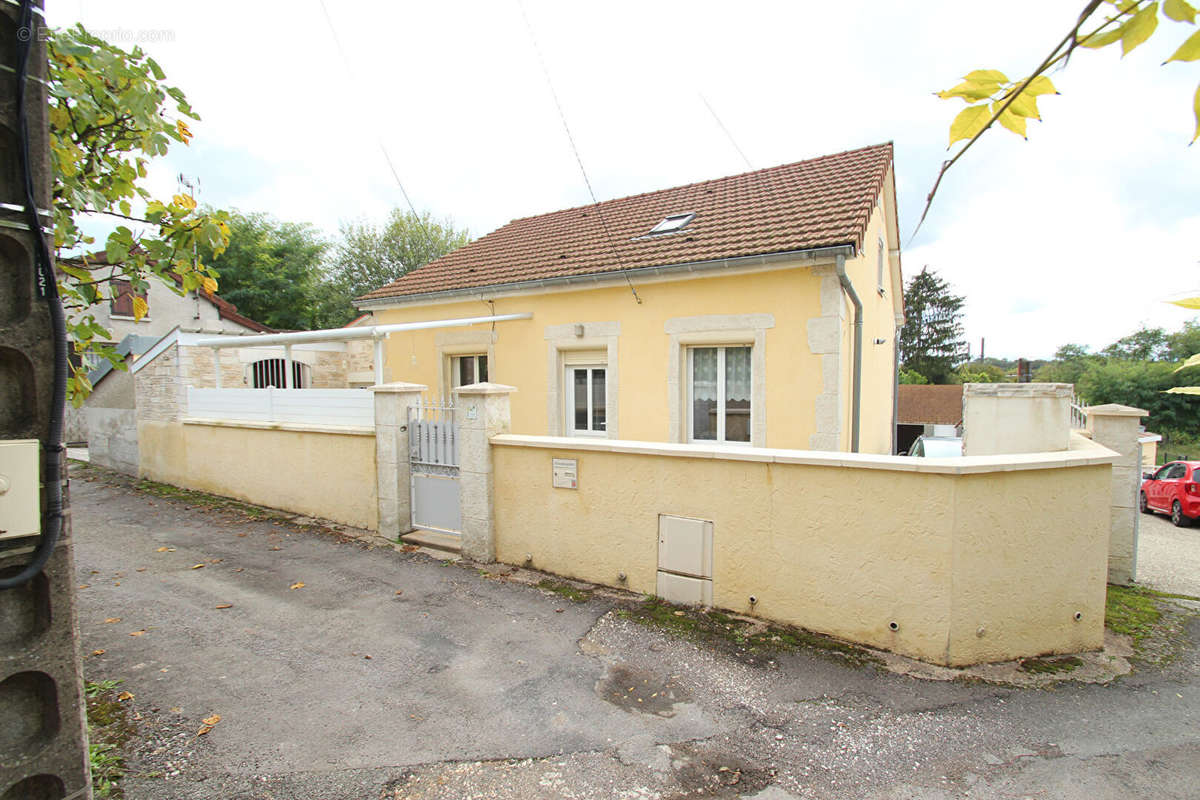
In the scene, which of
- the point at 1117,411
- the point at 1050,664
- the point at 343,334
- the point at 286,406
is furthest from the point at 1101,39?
the point at 286,406

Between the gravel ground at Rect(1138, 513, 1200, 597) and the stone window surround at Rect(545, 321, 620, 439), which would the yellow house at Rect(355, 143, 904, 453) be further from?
the gravel ground at Rect(1138, 513, 1200, 597)

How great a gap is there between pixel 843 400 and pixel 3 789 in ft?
25.2

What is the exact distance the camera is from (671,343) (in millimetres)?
8352

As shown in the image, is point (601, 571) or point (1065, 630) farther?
point (601, 571)

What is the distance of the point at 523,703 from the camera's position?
3695 millimetres

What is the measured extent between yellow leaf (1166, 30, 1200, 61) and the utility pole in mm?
2564

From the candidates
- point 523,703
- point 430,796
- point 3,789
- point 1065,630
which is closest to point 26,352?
point 3,789

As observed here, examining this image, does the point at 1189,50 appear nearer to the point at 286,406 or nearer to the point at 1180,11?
the point at 1180,11

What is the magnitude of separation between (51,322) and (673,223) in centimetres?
923

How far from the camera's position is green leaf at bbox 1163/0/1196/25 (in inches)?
31.3

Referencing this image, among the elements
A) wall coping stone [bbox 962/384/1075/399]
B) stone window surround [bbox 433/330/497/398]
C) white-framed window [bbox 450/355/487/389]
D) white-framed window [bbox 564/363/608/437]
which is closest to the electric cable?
wall coping stone [bbox 962/384/1075/399]

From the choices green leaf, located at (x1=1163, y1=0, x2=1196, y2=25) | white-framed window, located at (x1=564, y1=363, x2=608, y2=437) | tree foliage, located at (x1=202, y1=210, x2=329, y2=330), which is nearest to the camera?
green leaf, located at (x1=1163, y1=0, x2=1196, y2=25)

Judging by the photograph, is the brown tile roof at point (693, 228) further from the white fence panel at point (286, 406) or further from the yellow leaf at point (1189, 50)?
the yellow leaf at point (1189, 50)

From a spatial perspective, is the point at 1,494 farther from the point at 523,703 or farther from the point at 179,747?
the point at 523,703
